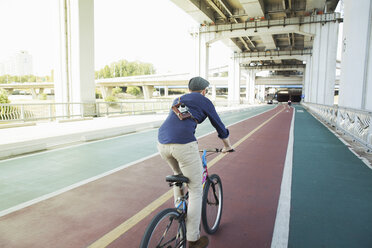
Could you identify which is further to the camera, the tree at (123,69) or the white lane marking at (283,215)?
the tree at (123,69)

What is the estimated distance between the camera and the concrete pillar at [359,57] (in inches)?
438

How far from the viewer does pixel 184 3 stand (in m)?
26.0

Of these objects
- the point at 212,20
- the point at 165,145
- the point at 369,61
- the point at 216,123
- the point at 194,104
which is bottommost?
the point at 165,145

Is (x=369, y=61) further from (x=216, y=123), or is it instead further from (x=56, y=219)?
(x=56, y=219)

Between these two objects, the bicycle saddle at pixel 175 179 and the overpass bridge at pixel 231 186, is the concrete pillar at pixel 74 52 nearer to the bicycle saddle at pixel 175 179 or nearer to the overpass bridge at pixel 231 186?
the overpass bridge at pixel 231 186

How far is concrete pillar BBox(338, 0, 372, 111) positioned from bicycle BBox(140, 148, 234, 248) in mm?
9845

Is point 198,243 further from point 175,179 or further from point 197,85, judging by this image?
point 197,85

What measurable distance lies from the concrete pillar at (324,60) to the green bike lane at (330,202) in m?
26.3

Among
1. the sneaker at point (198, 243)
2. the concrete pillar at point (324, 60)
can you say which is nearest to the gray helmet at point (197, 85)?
the sneaker at point (198, 243)

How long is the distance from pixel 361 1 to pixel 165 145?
13.6 meters

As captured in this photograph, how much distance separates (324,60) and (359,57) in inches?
899

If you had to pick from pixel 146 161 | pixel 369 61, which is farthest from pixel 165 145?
pixel 369 61

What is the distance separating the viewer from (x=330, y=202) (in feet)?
14.8

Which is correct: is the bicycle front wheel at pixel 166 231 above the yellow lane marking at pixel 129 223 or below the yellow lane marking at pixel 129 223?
above
